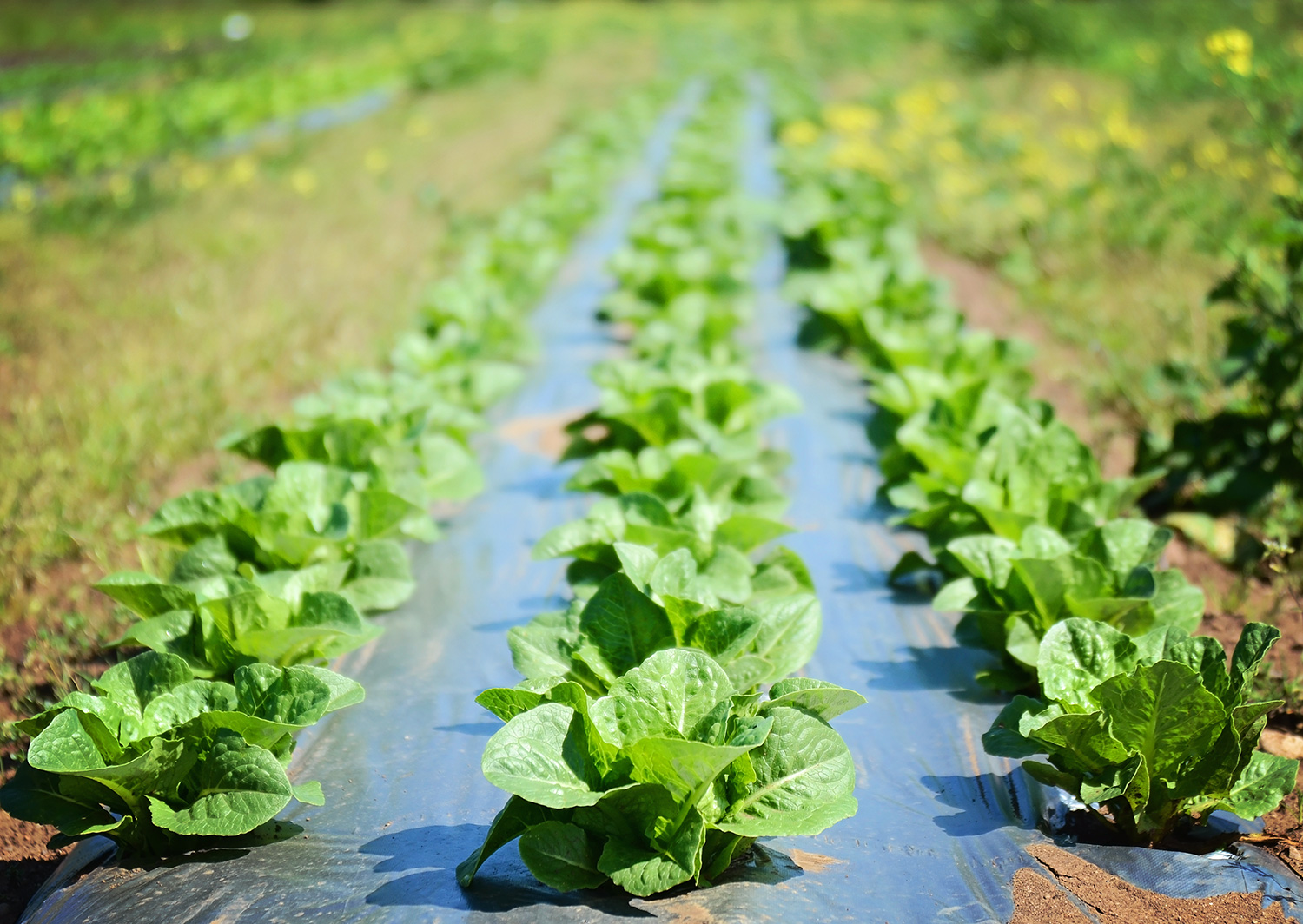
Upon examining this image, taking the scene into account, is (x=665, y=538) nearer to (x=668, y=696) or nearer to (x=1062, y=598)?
(x=668, y=696)

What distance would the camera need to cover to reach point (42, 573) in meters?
3.16

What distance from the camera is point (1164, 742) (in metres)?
2.00

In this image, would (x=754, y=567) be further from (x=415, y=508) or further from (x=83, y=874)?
(x=83, y=874)

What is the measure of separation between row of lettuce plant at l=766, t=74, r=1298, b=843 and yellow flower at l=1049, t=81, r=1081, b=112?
164 inches

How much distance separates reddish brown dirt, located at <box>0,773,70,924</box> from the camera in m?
2.05

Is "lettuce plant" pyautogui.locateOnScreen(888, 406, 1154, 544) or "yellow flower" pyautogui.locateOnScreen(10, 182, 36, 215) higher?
"yellow flower" pyautogui.locateOnScreen(10, 182, 36, 215)

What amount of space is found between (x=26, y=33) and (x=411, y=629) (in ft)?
79.0

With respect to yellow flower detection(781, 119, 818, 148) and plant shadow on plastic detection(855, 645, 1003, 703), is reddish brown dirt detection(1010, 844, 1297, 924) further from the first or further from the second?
yellow flower detection(781, 119, 818, 148)

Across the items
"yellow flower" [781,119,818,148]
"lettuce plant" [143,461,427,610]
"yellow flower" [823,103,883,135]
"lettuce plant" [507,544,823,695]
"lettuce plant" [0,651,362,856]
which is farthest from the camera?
"yellow flower" [781,119,818,148]

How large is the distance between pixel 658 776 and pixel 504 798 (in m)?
0.51

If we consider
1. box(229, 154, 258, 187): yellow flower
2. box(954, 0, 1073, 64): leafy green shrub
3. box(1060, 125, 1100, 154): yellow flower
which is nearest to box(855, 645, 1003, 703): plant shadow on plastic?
box(1060, 125, 1100, 154): yellow flower

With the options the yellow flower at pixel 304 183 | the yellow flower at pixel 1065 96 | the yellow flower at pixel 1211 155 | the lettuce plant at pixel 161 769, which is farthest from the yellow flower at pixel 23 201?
the yellow flower at pixel 1211 155

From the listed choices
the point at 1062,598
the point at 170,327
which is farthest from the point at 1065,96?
the point at 1062,598

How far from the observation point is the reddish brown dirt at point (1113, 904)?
5.94 feet
